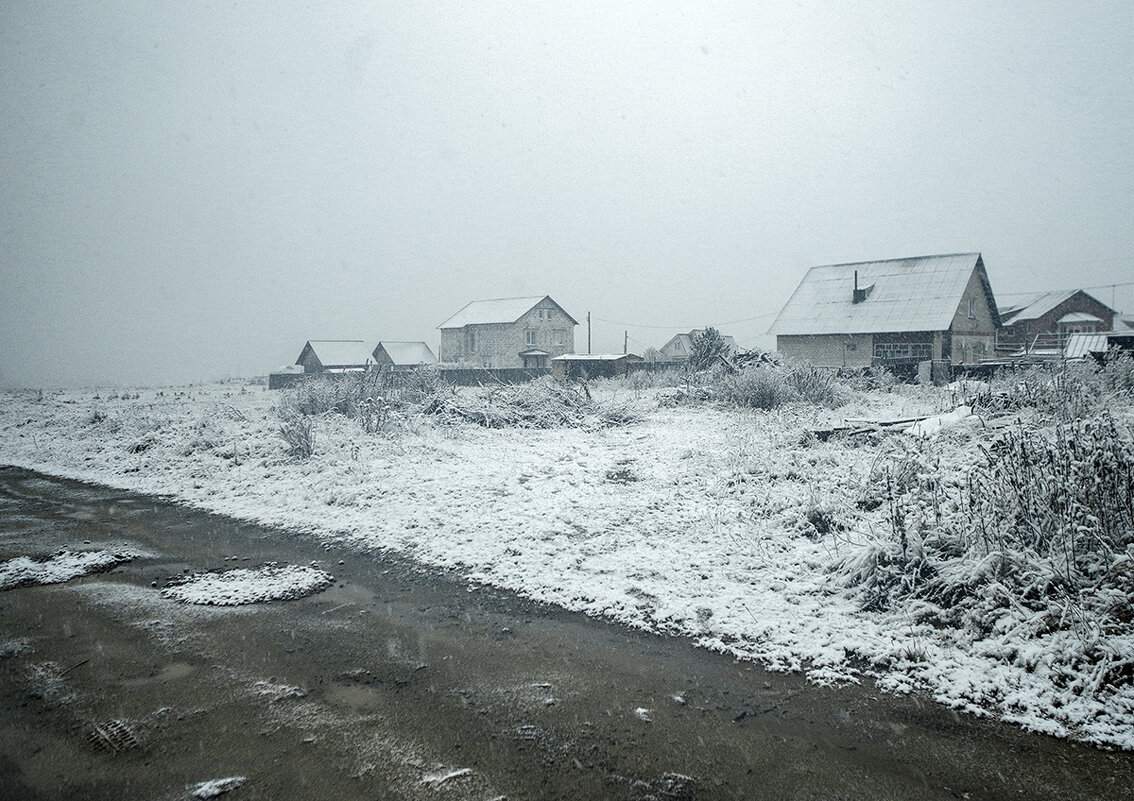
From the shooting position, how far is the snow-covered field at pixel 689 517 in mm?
3750

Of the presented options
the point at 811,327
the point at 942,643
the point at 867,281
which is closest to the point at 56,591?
the point at 942,643

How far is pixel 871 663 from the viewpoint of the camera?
394cm

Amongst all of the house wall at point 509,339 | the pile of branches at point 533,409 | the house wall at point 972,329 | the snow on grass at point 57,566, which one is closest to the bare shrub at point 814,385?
the pile of branches at point 533,409

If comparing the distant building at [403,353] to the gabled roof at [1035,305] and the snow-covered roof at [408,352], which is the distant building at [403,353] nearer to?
the snow-covered roof at [408,352]

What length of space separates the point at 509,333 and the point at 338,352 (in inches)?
603

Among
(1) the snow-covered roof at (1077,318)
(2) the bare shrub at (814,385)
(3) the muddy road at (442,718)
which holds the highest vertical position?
(1) the snow-covered roof at (1077,318)

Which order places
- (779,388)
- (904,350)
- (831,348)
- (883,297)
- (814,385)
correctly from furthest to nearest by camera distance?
(831,348)
(883,297)
(904,350)
(814,385)
(779,388)

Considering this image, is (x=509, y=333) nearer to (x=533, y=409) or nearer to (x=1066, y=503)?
(x=533, y=409)

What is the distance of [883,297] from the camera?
3328cm

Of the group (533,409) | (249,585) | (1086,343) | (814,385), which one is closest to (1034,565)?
(249,585)

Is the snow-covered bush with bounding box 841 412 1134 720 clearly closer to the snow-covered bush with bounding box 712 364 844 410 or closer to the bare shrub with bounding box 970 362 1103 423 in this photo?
the bare shrub with bounding box 970 362 1103 423

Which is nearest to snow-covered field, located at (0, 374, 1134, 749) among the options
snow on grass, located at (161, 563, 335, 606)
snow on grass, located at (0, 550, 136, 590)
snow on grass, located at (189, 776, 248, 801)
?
snow on grass, located at (161, 563, 335, 606)

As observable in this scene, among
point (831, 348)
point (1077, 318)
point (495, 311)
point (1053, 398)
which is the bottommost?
point (1053, 398)

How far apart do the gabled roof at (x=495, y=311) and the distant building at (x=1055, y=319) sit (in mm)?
33375
